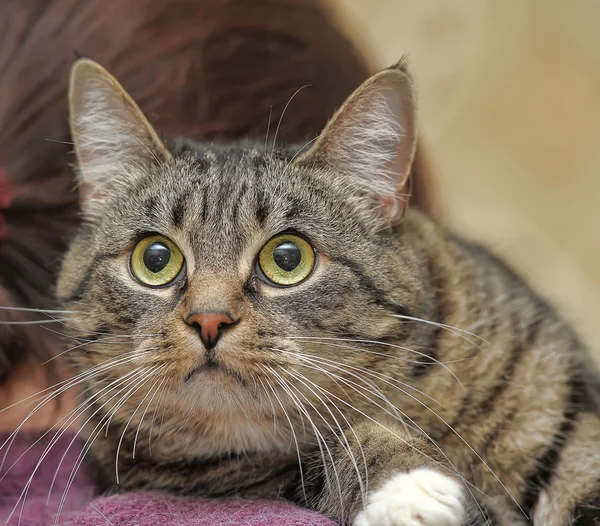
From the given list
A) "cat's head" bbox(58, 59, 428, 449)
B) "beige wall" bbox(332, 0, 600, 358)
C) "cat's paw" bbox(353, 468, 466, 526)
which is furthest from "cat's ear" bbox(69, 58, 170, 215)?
"beige wall" bbox(332, 0, 600, 358)

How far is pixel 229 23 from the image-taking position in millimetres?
1386

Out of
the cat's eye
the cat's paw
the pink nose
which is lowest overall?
the cat's paw

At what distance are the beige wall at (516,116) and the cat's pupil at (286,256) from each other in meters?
0.99

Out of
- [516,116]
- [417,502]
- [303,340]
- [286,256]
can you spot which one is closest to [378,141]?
[286,256]

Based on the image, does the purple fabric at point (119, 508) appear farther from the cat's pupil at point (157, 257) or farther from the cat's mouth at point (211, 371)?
the cat's pupil at point (157, 257)

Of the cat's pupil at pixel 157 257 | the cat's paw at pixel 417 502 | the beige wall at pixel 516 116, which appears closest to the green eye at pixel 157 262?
the cat's pupil at pixel 157 257

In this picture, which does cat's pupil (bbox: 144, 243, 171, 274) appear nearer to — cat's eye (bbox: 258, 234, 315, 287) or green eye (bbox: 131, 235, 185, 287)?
green eye (bbox: 131, 235, 185, 287)

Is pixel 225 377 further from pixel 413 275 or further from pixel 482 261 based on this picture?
pixel 482 261

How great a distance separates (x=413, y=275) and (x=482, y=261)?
0.81 feet

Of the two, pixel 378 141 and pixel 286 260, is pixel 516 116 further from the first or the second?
pixel 286 260

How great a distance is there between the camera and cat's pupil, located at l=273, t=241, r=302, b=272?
0.90 meters

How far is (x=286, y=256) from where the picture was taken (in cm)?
90

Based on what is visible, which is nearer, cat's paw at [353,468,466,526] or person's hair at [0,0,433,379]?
cat's paw at [353,468,466,526]

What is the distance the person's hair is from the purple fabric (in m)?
0.25
